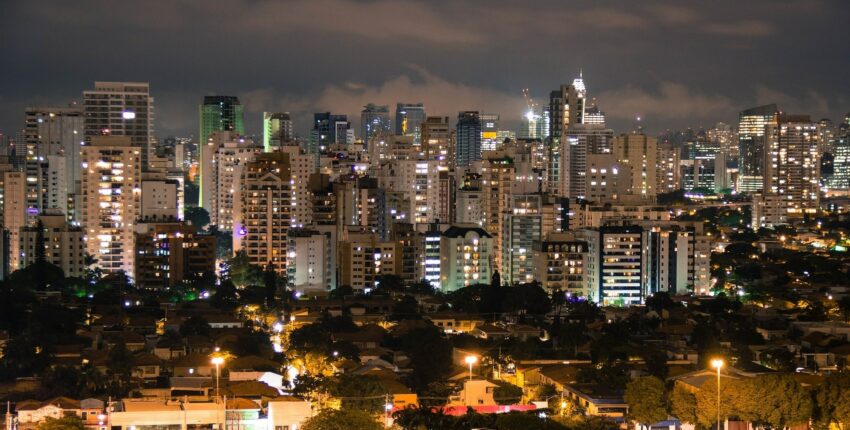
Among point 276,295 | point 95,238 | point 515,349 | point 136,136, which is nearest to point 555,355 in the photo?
point 515,349

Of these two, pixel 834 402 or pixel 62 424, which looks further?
pixel 834 402

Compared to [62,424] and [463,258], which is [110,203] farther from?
[62,424]

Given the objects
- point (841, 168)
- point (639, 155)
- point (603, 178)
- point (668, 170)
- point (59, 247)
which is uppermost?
point (841, 168)

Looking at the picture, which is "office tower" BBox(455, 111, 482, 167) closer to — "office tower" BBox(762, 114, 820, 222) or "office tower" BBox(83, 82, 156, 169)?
"office tower" BBox(83, 82, 156, 169)

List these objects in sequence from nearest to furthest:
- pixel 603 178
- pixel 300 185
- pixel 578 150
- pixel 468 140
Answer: pixel 300 185, pixel 603 178, pixel 578 150, pixel 468 140

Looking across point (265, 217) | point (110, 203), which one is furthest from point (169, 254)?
point (110, 203)

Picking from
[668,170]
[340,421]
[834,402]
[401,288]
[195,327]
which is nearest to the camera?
[340,421]

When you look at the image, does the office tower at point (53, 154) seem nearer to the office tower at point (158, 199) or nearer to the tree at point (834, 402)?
the office tower at point (158, 199)
